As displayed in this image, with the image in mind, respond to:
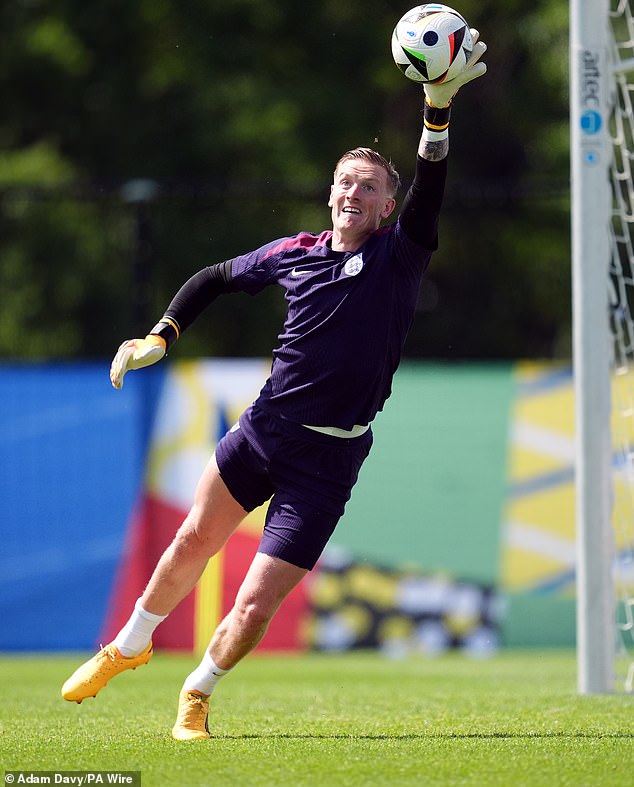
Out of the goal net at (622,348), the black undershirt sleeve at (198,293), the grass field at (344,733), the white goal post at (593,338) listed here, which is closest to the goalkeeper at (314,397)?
the black undershirt sleeve at (198,293)

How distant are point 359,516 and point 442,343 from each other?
2915mm

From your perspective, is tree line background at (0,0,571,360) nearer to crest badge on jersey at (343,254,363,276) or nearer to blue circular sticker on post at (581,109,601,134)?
blue circular sticker on post at (581,109,601,134)

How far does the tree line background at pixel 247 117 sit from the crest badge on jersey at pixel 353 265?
9.79 m

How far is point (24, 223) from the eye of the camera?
15609 millimetres

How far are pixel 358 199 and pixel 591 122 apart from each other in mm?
2090

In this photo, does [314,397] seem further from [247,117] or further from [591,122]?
[247,117]

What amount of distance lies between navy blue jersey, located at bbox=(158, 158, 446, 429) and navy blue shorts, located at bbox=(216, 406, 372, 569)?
0.08 metres

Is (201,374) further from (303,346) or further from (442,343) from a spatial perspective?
(303,346)

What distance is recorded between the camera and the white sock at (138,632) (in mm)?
5629

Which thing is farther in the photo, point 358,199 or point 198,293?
point 198,293

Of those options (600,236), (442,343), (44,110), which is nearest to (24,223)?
(44,110)

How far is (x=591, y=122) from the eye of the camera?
698 centimetres

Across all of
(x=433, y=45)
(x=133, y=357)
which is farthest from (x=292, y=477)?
(x=433, y=45)

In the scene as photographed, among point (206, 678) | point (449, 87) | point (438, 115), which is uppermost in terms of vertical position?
point (449, 87)
